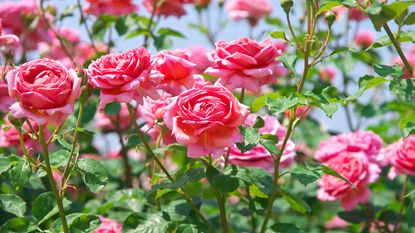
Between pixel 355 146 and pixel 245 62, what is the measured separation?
0.93 metres

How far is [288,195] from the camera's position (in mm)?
2344

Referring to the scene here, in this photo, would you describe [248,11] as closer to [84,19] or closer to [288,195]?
[84,19]

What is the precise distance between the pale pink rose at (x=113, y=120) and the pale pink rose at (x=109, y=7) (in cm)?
40

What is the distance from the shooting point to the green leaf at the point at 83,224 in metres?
1.95

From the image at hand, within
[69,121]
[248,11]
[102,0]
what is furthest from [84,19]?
[248,11]

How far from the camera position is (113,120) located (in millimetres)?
3428

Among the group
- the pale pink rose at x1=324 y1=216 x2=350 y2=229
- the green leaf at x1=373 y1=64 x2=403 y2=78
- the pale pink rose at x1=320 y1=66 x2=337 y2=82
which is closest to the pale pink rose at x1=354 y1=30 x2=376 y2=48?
the pale pink rose at x1=320 y1=66 x2=337 y2=82

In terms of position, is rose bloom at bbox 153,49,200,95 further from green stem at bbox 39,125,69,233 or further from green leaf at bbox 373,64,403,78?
green leaf at bbox 373,64,403,78

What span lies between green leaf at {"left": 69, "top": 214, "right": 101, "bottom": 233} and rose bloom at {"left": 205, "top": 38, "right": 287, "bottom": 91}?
1.62ft

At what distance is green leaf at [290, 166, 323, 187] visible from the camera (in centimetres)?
198

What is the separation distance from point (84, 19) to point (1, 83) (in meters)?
1.41

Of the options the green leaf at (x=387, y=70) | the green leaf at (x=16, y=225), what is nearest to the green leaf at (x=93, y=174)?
the green leaf at (x=16, y=225)

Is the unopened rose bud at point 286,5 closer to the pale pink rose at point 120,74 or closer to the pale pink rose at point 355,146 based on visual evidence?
the pale pink rose at point 120,74

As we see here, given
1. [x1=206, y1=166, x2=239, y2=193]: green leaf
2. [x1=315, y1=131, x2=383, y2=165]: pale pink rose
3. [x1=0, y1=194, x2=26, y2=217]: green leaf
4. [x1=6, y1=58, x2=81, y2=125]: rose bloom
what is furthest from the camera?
[x1=315, y1=131, x2=383, y2=165]: pale pink rose
